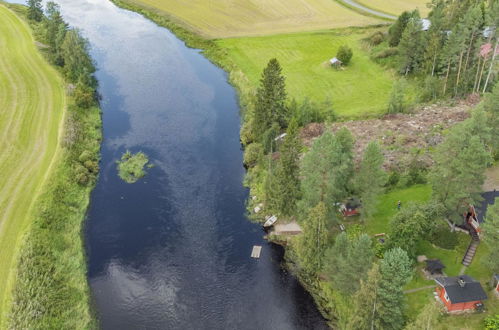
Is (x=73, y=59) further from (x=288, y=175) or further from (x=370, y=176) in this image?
(x=370, y=176)

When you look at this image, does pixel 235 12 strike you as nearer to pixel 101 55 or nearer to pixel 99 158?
pixel 101 55

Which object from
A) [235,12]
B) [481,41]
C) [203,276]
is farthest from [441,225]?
[235,12]

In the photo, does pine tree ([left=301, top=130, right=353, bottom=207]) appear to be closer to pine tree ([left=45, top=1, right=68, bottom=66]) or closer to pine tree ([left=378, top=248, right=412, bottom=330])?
pine tree ([left=378, top=248, right=412, bottom=330])

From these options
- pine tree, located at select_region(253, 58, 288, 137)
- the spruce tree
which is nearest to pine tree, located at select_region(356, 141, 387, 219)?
pine tree, located at select_region(253, 58, 288, 137)

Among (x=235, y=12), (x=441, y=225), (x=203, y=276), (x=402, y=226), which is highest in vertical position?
(x=235, y=12)

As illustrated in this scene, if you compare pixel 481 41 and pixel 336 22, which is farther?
pixel 336 22

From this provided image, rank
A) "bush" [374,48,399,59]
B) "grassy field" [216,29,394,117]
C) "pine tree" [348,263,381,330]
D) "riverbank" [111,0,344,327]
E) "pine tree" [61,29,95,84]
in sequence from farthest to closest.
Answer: "bush" [374,48,399,59]
"pine tree" [61,29,95,84]
"grassy field" [216,29,394,117]
"riverbank" [111,0,344,327]
"pine tree" [348,263,381,330]
